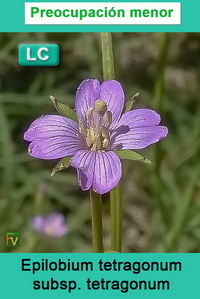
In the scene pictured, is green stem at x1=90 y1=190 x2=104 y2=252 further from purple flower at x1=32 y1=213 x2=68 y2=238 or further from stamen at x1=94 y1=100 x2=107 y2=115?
purple flower at x1=32 y1=213 x2=68 y2=238

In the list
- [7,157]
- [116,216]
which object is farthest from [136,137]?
[7,157]

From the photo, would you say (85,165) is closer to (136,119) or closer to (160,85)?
(136,119)

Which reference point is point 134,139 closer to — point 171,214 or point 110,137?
point 110,137

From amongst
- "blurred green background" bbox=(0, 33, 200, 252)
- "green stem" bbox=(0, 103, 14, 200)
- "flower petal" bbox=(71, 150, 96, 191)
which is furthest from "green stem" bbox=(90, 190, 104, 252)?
"green stem" bbox=(0, 103, 14, 200)

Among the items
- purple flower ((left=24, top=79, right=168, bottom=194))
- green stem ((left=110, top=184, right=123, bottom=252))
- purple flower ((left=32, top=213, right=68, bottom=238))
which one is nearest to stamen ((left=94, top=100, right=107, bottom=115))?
purple flower ((left=24, top=79, right=168, bottom=194))

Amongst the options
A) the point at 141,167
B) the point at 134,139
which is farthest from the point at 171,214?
the point at 134,139

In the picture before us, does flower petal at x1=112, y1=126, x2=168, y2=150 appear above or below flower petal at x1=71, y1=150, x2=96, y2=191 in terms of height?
above

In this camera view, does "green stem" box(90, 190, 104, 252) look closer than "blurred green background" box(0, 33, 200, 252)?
Answer: Yes

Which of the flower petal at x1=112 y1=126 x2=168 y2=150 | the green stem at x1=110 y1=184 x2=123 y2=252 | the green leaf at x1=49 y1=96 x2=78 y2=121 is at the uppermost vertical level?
the green leaf at x1=49 y1=96 x2=78 y2=121
